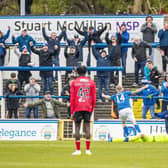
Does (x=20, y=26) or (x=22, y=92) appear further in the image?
(x=20, y=26)

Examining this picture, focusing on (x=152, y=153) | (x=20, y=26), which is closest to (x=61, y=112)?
(x=20, y=26)

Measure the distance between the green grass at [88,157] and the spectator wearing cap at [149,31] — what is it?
1019 centimetres

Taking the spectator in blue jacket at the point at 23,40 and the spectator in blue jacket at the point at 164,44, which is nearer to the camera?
the spectator in blue jacket at the point at 164,44

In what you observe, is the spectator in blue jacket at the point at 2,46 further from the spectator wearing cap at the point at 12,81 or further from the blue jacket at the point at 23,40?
the spectator wearing cap at the point at 12,81

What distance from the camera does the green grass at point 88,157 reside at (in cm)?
1823

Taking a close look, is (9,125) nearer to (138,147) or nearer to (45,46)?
(45,46)

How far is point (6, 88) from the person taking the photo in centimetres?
3219

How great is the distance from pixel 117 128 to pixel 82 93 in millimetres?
9962

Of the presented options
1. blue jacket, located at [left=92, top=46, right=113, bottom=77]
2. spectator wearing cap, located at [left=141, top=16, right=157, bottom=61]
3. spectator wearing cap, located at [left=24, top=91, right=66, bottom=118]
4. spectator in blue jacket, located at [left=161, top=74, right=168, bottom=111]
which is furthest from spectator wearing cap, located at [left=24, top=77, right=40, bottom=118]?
spectator wearing cap, located at [left=141, top=16, right=157, bottom=61]

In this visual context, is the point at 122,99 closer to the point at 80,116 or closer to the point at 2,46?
the point at 80,116

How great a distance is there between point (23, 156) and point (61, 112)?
11.4m

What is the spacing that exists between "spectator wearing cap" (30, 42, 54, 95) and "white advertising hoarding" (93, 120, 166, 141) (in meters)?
3.02

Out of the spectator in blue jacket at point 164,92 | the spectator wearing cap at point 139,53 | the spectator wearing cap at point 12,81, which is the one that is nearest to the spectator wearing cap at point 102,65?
the spectator wearing cap at point 139,53

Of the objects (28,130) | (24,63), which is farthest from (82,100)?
(24,63)
